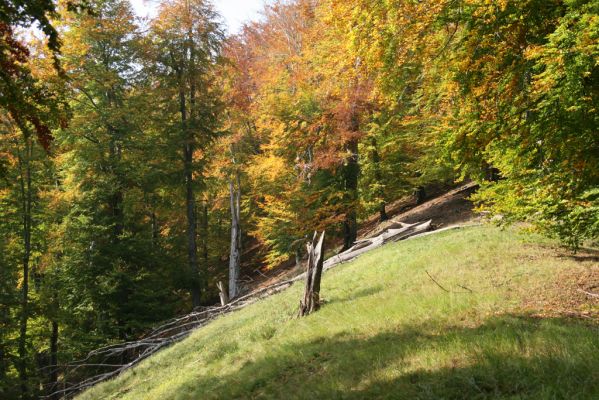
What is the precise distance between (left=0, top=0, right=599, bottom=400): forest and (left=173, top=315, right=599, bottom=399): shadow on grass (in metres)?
2.25

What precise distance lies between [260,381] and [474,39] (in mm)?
6139

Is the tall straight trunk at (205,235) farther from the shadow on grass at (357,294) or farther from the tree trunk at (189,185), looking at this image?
the shadow on grass at (357,294)

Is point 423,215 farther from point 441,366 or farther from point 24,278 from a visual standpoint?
point 24,278

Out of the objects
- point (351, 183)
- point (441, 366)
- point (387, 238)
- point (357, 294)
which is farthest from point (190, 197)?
point (441, 366)

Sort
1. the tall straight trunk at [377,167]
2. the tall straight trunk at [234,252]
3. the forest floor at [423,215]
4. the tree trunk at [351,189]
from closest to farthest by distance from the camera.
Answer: the forest floor at [423,215]
the tree trunk at [351,189]
the tall straight trunk at [377,167]
the tall straight trunk at [234,252]

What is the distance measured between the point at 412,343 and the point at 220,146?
21.8 meters

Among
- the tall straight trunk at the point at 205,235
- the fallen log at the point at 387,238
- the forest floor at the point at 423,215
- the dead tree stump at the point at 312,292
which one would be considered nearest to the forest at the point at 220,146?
the forest floor at the point at 423,215

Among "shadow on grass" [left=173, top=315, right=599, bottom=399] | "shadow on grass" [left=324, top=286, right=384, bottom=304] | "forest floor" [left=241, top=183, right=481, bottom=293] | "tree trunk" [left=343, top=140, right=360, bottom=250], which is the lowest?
"forest floor" [left=241, top=183, right=481, bottom=293]

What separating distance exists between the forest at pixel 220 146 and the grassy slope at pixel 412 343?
162 centimetres

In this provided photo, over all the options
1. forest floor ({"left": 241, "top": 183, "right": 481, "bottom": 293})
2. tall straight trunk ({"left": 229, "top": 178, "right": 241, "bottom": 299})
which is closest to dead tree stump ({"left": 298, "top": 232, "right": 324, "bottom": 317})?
forest floor ({"left": 241, "top": 183, "right": 481, "bottom": 293})

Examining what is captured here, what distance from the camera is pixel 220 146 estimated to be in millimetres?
25641

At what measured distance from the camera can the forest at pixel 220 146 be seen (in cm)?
646

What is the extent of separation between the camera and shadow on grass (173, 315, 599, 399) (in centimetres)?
392

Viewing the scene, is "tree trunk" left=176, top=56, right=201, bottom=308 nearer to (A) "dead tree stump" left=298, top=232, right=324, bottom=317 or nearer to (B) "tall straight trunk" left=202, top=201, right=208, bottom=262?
(B) "tall straight trunk" left=202, top=201, right=208, bottom=262
